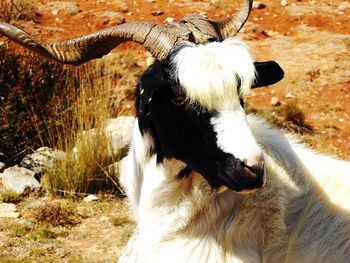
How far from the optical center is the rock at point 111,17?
1330 cm

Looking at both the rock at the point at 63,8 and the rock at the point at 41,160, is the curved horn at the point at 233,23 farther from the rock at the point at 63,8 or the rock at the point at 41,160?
the rock at the point at 63,8

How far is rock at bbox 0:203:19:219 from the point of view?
6.87 meters

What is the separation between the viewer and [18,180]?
7.34 meters

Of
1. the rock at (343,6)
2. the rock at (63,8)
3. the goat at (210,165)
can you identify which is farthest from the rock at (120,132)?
the rock at (343,6)

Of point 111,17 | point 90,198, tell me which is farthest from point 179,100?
point 111,17

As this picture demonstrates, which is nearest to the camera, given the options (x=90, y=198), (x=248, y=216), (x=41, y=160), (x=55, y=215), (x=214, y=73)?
(x=214, y=73)

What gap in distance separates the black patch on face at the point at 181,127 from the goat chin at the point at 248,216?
0.73 ft

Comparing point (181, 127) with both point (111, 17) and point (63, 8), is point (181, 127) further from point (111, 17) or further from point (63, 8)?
point (63, 8)

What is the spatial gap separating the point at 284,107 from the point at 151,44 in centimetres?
628

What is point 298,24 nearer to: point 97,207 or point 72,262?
point 97,207

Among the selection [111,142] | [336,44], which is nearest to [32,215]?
[111,142]

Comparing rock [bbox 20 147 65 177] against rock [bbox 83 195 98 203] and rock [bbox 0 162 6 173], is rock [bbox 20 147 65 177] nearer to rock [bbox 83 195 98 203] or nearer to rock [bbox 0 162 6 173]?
rock [bbox 0 162 6 173]

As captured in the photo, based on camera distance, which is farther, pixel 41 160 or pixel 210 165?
pixel 41 160

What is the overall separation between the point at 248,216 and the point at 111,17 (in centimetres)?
1005
